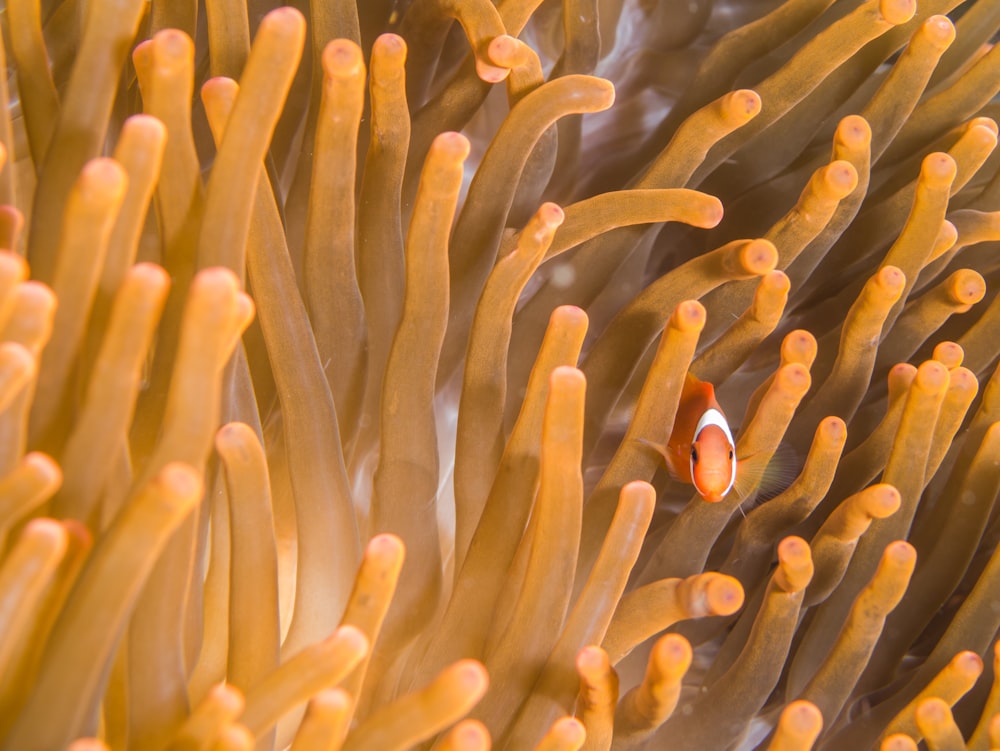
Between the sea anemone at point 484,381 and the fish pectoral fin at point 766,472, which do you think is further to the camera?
the fish pectoral fin at point 766,472

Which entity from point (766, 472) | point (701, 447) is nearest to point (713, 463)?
point (701, 447)

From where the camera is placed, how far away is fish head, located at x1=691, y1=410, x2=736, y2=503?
0.91 meters

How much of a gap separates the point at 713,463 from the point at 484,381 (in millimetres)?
226

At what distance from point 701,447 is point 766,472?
0.17 m

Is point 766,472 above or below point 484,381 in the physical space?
below

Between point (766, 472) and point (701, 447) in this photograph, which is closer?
point (701, 447)

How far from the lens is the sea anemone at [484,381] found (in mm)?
612

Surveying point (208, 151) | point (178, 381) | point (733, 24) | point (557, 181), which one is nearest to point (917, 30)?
point (733, 24)

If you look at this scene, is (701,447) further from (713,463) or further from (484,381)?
(484,381)

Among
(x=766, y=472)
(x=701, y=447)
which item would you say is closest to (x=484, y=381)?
(x=701, y=447)

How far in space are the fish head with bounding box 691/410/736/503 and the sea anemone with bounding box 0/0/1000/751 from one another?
0.04 meters

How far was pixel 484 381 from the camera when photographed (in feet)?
3.01

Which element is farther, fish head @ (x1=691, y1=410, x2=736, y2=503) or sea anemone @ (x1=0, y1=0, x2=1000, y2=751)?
fish head @ (x1=691, y1=410, x2=736, y2=503)

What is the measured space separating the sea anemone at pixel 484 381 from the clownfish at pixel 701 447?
0.11 ft
